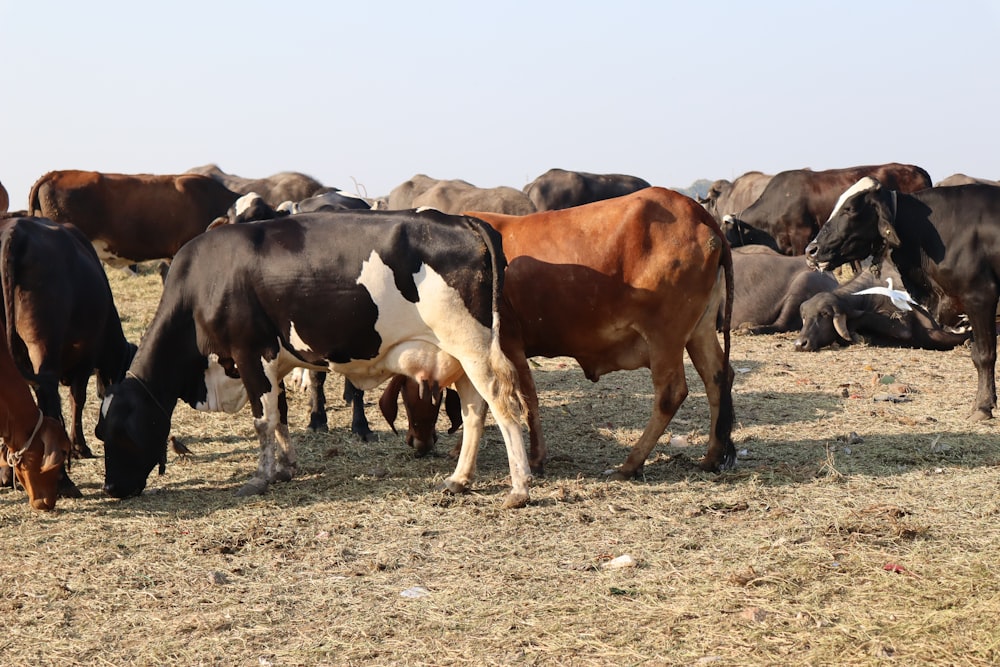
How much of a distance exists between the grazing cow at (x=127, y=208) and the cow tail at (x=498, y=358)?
9067mm

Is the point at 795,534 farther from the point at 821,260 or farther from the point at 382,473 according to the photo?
the point at 821,260

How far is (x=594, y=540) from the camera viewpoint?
5.72 metres

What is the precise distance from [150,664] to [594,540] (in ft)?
7.88

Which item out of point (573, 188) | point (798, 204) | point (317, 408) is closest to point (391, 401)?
point (317, 408)

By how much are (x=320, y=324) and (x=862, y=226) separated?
4.81m

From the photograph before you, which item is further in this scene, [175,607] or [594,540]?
[594,540]

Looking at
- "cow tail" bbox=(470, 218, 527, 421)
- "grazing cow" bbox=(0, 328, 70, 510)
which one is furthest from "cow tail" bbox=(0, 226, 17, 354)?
"cow tail" bbox=(470, 218, 527, 421)

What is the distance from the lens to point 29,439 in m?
6.33

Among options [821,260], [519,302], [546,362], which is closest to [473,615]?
[519,302]

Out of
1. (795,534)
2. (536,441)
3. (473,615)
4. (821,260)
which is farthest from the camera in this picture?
(821,260)

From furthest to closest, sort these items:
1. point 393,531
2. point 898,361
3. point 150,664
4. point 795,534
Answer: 1. point 898,361
2. point 393,531
3. point 795,534
4. point 150,664

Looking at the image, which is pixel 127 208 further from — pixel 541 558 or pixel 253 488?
pixel 541 558

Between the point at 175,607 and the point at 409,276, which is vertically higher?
the point at 409,276

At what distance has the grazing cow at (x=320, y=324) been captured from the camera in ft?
→ 21.1
